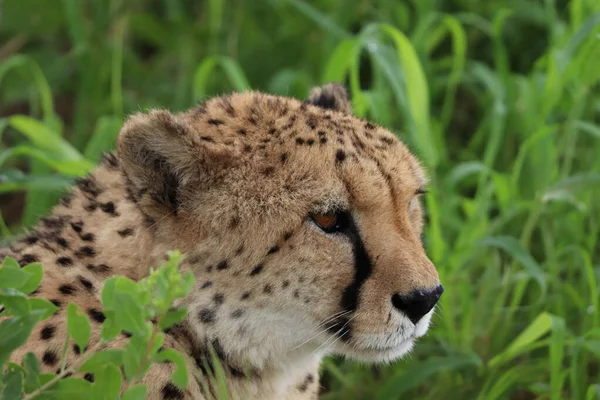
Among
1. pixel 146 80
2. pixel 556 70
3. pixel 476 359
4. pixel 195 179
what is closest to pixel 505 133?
pixel 556 70

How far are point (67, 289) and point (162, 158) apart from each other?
0.95ft

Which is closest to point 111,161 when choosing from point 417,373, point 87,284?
point 87,284

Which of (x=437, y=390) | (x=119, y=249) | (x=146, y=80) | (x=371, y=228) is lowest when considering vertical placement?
(x=437, y=390)

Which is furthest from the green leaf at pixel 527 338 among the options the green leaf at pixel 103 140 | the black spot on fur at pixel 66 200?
the green leaf at pixel 103 140

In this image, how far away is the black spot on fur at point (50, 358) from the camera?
1.87 meters

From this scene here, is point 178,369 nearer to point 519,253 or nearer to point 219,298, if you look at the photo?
point 219,298

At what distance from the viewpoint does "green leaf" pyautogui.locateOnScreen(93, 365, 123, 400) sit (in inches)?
61.7

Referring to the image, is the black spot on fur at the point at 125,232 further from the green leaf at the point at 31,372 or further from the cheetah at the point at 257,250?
the green leaf at the point at 31,372

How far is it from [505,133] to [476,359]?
1.01 meters

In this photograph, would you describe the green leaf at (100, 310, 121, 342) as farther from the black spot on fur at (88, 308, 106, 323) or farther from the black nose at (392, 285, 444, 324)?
the black nose at (392, 285, 444, 324)

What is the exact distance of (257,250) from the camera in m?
1.93

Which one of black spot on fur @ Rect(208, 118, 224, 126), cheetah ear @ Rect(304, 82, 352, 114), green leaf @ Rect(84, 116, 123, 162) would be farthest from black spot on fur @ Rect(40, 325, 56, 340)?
green leaf @ Rect(84, 116, 123, 162)

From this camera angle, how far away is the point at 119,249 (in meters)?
1.96

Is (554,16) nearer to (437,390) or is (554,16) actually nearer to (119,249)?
(437,390)
